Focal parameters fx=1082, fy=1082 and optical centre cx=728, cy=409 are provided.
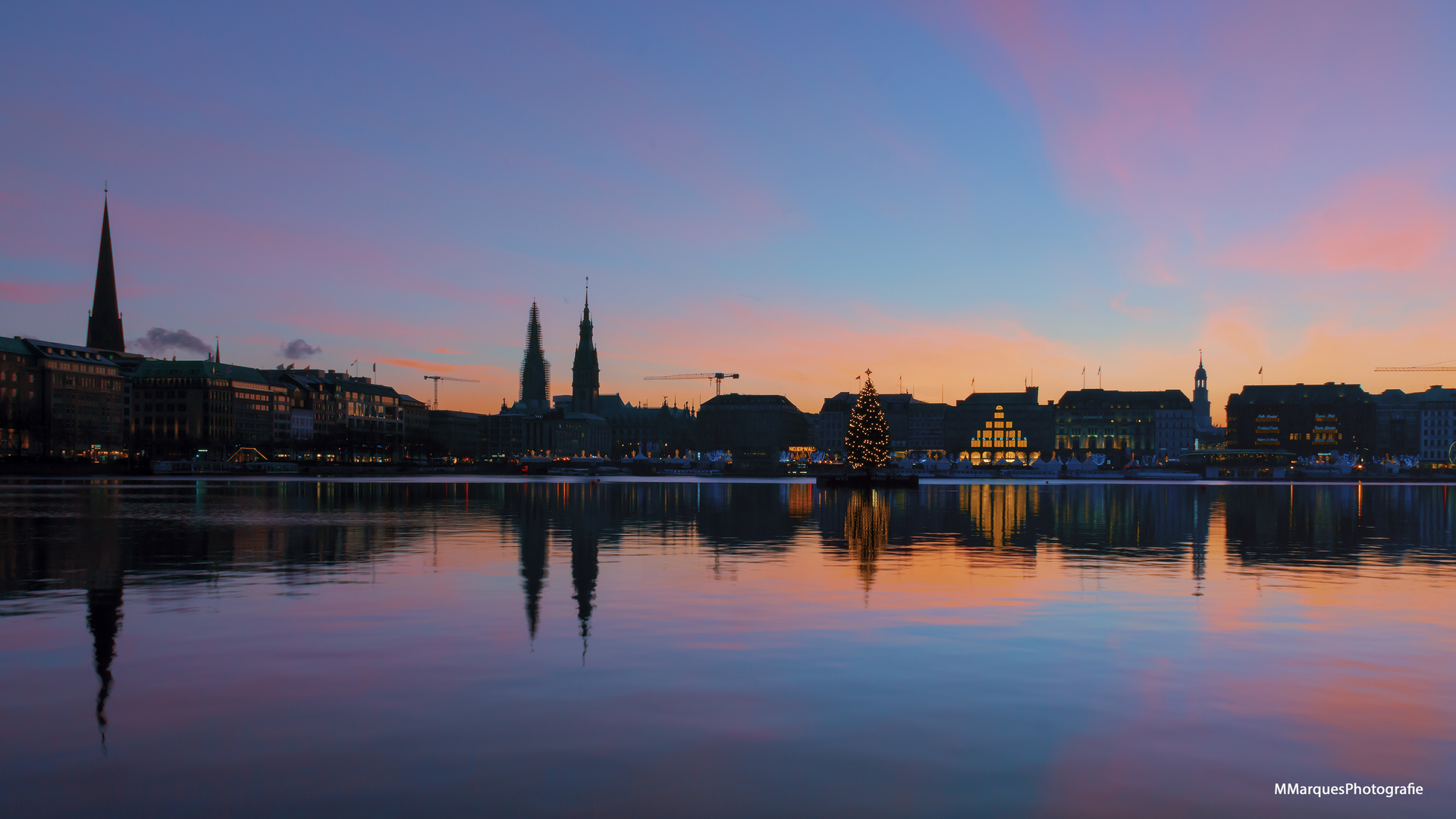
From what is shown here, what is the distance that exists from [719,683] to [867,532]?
31.4 metres

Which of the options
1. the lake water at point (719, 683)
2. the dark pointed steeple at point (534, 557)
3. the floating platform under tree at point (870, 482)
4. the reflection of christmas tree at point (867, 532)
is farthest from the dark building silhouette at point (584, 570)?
the floating platform under tree at point (870, 482)

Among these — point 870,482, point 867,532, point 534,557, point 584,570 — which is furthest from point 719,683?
point 870,482

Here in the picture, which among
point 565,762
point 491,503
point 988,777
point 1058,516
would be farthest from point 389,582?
point 491,503

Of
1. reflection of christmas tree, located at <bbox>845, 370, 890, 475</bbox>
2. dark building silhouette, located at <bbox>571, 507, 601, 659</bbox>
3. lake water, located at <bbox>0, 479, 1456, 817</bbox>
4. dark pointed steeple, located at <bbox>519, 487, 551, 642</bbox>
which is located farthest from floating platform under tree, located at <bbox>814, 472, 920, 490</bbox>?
lake water, located at <bbox>0, 479, 1456, 817</bbox>

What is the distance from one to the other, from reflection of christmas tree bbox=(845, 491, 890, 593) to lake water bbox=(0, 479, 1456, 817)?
0.69 m

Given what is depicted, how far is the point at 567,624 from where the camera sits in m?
19.8

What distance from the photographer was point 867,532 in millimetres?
45438

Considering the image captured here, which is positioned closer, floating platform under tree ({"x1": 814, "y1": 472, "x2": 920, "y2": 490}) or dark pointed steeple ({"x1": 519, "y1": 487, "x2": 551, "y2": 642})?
dark pointed steeple ({"x1": 519, "y1": 487, "x2": 551, "y2": 642})

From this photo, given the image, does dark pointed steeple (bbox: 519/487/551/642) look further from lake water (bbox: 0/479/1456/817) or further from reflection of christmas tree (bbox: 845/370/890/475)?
reflection of christmas tree (bbox: 845/370/890/475)

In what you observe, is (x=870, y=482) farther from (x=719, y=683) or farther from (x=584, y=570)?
(x=719, y=683)

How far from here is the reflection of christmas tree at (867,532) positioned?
1233 inches

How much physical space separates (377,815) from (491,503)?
66195 mm

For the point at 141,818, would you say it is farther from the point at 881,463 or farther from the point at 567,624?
the point at 881,463

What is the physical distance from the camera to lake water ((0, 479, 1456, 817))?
10.1 metres
